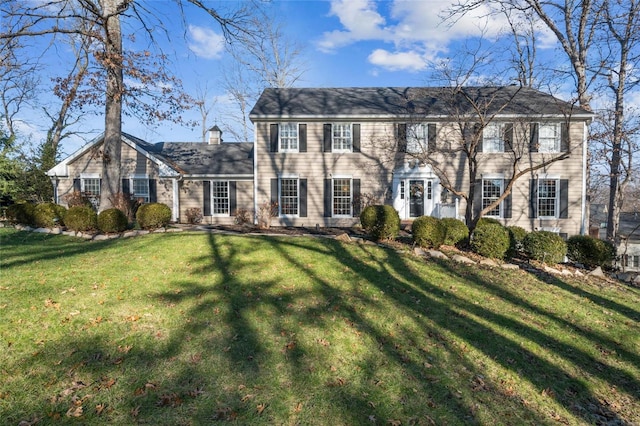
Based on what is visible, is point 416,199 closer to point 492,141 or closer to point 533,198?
point 492,141

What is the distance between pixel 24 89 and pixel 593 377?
111ft

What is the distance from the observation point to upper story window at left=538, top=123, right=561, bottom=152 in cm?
1481

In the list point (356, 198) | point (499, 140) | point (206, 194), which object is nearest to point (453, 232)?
point (356, 198)

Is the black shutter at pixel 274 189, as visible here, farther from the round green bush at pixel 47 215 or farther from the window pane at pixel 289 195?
the round green bush at pixel 47 215

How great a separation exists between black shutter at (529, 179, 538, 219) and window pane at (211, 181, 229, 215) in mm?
13258

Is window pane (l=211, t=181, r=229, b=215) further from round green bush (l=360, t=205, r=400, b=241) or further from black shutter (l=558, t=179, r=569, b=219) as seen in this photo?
black shutter (l=558, t=179, r=569, b=219)

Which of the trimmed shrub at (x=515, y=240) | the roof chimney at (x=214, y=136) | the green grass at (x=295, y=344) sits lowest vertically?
the green grass at (x=295, y=344)

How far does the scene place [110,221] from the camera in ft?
34.2

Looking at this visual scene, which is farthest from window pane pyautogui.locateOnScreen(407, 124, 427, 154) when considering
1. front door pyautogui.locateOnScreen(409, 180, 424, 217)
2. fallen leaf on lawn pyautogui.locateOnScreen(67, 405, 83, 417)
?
fallen leaf on lawn pyautogui.locateOnScreen(67, 405, 83, 417)

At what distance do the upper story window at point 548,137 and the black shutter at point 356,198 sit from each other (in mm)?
7674

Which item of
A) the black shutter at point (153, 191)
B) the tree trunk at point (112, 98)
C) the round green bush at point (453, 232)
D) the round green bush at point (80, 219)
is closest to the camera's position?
the round green bush at point (453, 232)

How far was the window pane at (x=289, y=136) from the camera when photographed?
15578 millimetres

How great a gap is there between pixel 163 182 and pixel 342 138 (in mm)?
8315

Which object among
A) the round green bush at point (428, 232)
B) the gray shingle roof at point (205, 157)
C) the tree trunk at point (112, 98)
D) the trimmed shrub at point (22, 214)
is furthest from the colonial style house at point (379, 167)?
the round green bush at point (428, 232)
